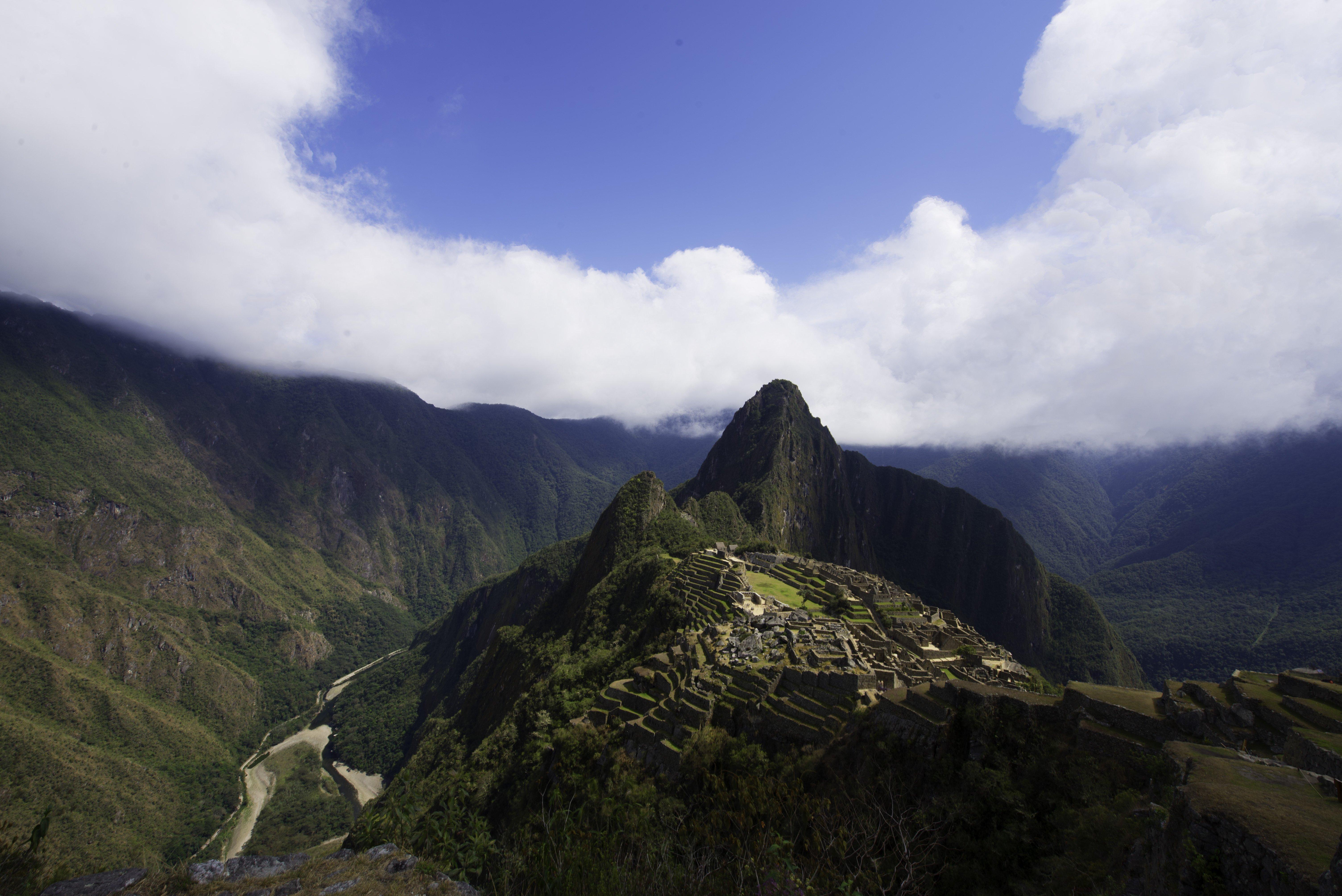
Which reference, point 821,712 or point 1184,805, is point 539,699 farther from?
point 1184,805

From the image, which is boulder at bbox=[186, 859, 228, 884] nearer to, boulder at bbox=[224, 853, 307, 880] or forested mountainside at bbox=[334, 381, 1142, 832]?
boulder at bbox=[224, 853, 307, 880]

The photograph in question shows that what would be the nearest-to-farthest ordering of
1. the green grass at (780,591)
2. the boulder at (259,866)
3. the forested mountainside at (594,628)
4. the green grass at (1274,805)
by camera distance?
the green grass at (1274,805), the boulder at (259,866), the green grass at (780,591), the forested mountainside at (594,628)

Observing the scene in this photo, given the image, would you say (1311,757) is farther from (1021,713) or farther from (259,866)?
(259,866)

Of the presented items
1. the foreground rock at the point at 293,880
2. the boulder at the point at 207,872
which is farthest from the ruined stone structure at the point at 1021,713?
the boulder at the point at 207,872

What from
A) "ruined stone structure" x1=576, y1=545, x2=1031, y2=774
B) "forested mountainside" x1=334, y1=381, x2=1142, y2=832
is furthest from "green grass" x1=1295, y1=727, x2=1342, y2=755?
"forested mountainside" x1=334, y1=381, x2=1142, y2=832

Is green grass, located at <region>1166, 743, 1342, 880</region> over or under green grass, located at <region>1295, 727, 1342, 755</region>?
under

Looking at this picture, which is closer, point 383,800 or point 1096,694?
point 1096,694

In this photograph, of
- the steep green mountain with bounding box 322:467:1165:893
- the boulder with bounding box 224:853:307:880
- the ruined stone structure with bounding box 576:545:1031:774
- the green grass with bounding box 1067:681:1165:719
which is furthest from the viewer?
the ruined stone structure with bounding box 576:545:1031:774

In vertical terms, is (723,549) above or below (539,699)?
above

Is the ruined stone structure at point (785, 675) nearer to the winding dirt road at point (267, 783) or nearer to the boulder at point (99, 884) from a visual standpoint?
the boulder at point (99, 884)

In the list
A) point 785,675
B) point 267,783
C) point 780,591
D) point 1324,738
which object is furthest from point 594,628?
point 267,783

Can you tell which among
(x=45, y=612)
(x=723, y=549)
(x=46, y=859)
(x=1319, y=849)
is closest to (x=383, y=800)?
(x=46, y=859)
